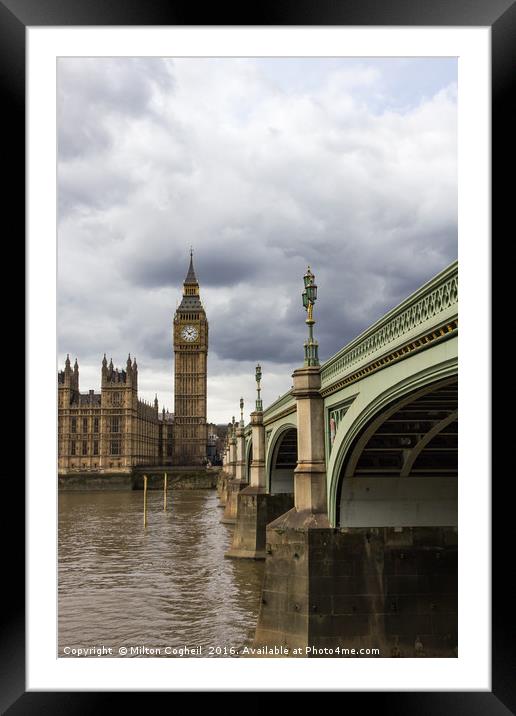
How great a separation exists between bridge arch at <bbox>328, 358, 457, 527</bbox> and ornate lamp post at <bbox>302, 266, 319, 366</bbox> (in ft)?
9.15

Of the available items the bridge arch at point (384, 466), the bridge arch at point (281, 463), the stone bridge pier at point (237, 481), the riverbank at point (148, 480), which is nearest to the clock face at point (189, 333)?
the riverbank at point (148, 480)

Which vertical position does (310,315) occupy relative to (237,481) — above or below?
above

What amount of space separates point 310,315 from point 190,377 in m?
126

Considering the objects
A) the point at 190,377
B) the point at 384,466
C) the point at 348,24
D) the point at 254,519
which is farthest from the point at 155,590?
the point at 190,377

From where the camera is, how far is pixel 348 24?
7629 millimetres

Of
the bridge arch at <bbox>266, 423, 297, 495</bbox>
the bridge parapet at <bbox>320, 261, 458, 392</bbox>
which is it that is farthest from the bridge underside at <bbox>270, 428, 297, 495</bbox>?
the bridge parapet at <bbox>320, 261, 458, 392</bbox>

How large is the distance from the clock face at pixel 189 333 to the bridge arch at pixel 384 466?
129 meters

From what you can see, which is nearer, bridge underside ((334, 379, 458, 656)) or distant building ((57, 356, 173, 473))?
bridge underside ((334, 379, 458, 656))

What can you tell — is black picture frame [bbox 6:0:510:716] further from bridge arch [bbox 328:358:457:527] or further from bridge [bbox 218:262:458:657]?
bridge arch [bbox 328:358:457:527]

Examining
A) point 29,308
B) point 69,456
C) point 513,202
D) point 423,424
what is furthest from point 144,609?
point 69,456

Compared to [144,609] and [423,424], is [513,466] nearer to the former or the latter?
[423,424]

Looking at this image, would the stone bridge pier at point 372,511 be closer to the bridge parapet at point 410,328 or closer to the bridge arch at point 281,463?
the bridge parapet at point 410,328

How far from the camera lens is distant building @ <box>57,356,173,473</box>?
114 m

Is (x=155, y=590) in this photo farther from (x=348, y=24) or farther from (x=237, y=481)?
(x=237, y=481)
